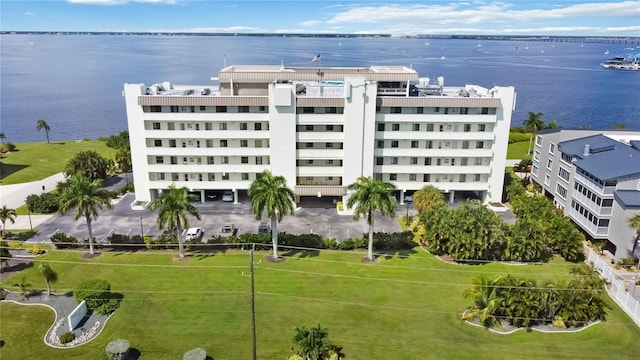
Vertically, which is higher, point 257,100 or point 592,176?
point 257,100

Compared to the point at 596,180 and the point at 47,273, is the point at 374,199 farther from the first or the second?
the point at 47,273

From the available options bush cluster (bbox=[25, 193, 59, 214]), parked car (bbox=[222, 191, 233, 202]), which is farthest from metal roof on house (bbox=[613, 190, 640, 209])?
bush cluster (bbox=[25, 193, 59, 214])

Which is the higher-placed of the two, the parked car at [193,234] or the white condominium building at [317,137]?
the white condominium building at [317,137]

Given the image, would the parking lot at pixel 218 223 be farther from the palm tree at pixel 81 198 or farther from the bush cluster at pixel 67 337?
the bush cluster at pixel 67 337

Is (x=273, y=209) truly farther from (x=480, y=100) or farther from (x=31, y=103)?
(x=31, y=103)

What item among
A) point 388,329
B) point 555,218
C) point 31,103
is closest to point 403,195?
point 555,218

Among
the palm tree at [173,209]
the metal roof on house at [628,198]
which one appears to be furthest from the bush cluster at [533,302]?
the palm tree at [173,209]

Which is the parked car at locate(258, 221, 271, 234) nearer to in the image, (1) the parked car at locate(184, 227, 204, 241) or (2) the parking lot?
(2) the parking lot

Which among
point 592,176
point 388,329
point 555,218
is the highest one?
point 592,176
